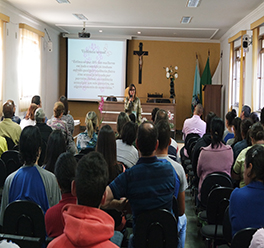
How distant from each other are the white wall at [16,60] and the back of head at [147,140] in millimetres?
6249

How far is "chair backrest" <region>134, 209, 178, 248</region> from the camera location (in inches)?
72.0

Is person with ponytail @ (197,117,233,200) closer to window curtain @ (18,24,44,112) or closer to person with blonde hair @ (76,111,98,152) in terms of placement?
person with blonde hair @ (76,111,98,152)

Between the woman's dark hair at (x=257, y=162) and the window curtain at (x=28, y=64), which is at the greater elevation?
the window curtain at (x=28, y=64)

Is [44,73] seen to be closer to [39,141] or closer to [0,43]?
[0,43]

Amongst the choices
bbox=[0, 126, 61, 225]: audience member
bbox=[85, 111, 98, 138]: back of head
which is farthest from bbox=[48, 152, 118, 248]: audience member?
bbox=[85, 111, 98, 138]: back of head

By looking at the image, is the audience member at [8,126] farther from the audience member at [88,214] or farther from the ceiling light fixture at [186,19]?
the ceiling light fixture at [186,19]

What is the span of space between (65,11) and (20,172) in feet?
22.2

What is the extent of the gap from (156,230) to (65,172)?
646mm

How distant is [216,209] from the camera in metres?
2.52

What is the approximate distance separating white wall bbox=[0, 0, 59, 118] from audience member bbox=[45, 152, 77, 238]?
6228 millimetres

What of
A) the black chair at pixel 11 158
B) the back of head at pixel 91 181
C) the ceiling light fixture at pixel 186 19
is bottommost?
the black chair at pixel 11 158

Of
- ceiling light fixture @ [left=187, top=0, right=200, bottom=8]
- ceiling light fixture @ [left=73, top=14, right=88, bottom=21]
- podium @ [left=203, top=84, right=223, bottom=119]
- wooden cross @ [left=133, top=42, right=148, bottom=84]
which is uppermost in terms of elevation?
ceiling light fixture @ [left=73, top=14, right=88, bottom=21]

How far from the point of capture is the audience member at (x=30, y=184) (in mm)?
2078

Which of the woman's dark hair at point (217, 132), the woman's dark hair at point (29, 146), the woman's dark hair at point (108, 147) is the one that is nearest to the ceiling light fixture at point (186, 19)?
the woman's dark hair at point (217, 132)
